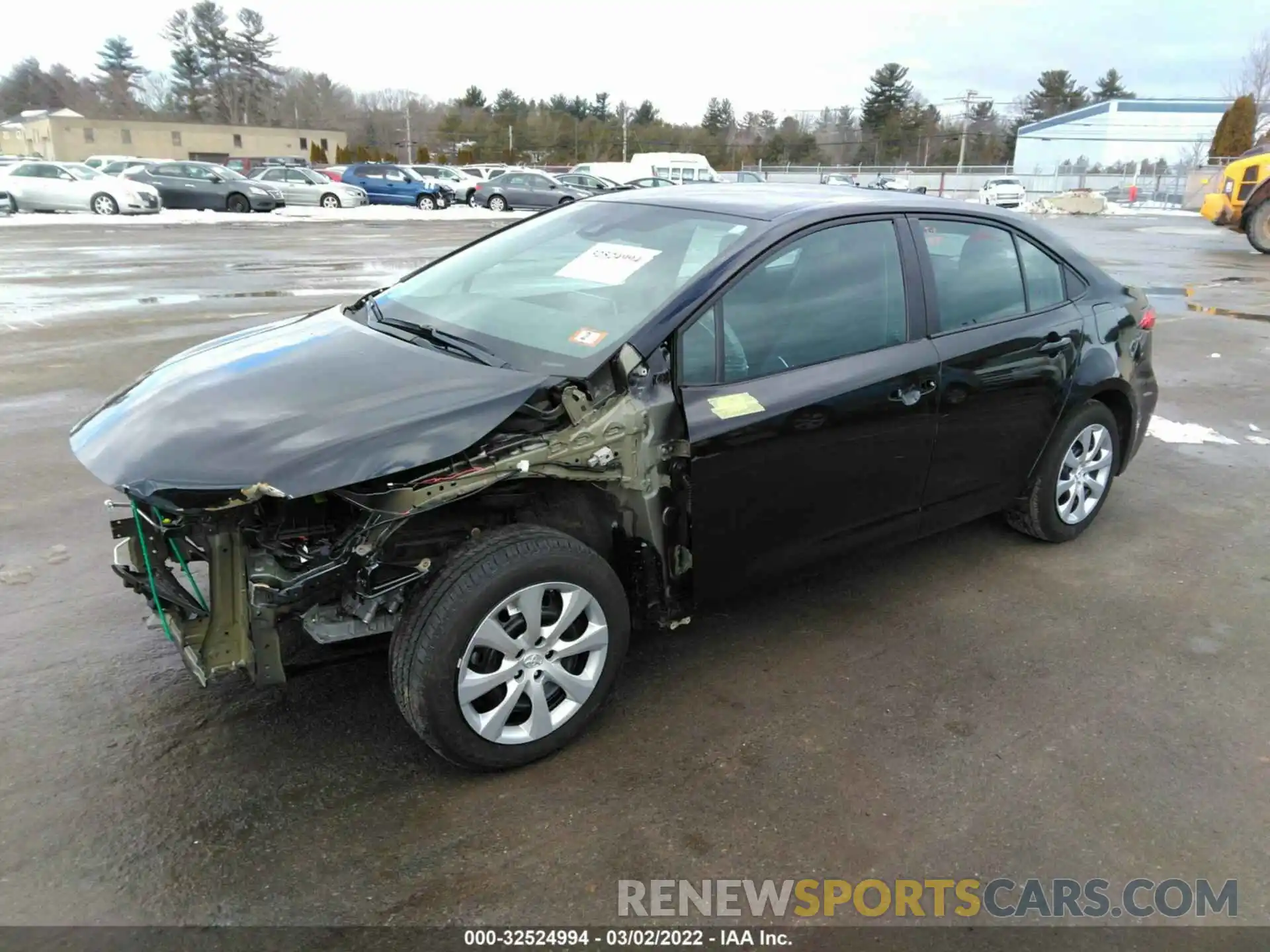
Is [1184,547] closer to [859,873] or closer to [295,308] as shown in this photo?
[859,873]

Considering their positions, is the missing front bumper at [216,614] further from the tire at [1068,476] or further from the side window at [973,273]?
the tire at [1068,476]

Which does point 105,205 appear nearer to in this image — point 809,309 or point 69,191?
point 69,191

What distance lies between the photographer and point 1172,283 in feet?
48.1

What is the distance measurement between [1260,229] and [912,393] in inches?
806

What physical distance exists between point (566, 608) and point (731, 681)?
2.86 feet

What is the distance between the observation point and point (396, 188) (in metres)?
32.6

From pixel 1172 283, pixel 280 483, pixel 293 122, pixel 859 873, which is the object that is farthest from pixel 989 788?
pixel 293 122

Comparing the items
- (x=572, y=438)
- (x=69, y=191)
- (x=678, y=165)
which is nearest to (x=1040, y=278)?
(x=572, y=438)

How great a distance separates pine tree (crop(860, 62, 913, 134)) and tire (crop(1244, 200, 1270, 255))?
7013 cm

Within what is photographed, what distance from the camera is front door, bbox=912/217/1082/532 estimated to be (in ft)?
12.3

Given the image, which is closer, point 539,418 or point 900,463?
point 539,418

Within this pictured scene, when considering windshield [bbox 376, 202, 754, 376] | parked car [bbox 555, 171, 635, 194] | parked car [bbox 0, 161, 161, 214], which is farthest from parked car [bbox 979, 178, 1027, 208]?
windshield [bbox 376, 202, 754, 376]

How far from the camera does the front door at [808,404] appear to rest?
10.1ft

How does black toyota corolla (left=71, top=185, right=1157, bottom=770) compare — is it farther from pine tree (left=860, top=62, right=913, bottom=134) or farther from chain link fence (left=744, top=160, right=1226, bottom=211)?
pine tree (left=860, top=62, right=913, bottom=134)
